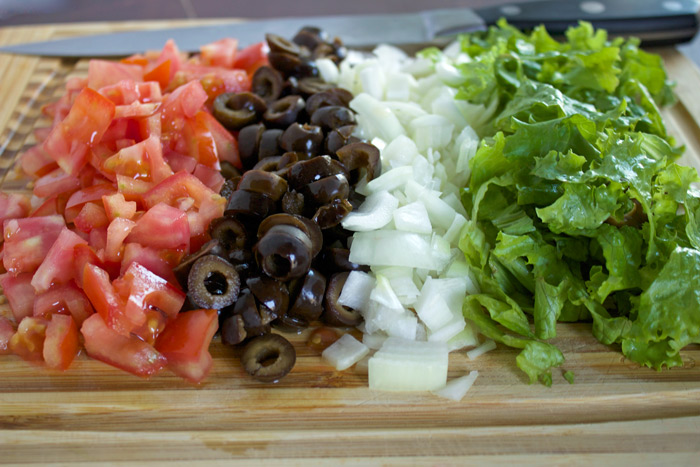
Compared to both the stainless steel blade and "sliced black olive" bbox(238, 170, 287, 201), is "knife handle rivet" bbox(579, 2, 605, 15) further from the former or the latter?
"sliced black olive" bbox(238, 170, 287, 201)

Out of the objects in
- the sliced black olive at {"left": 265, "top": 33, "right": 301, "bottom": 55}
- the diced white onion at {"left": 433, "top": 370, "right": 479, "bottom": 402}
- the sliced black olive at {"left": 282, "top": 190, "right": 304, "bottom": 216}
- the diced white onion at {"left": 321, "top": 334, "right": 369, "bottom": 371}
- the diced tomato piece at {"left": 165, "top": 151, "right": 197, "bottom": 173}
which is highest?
the sliced black olive at {"left": 265, "top": 33, "right": 301, "bottom": 55}

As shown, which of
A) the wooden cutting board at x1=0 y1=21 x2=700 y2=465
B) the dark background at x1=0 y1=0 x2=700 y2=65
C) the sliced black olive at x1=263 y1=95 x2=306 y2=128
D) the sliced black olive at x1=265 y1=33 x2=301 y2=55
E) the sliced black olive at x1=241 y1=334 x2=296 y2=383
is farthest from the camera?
the dark background at x1=0 y1=0 x2=700 y2=65

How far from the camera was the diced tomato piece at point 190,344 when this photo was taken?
1695 millimetres

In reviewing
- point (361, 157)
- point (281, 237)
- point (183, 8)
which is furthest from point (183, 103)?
point (183, 8)

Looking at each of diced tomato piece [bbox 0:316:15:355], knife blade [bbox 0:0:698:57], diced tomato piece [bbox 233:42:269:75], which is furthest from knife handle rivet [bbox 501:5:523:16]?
diced tomato piece [bbox 0:316:15:355]

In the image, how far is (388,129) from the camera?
7.39ft

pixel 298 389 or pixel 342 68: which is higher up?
pixel 342 68

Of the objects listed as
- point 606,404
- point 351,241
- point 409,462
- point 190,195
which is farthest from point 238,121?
point 606,404

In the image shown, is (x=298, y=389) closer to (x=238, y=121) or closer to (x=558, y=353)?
(x=558, y=353)

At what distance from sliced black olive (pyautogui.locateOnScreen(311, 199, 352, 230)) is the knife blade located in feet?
4.80

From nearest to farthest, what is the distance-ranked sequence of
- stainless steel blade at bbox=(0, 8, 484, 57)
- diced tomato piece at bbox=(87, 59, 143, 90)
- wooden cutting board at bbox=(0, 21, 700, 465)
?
wooden cutting board at bbox=(0, 21, 700, 465)
diced tomato piece at bbox=(87, 59, 143, 90)
stainless steel blade at bbox=(0, 8, 484, 57)

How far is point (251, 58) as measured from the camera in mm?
2760

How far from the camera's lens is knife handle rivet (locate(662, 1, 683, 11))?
306 cm

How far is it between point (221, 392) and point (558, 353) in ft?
3.16
